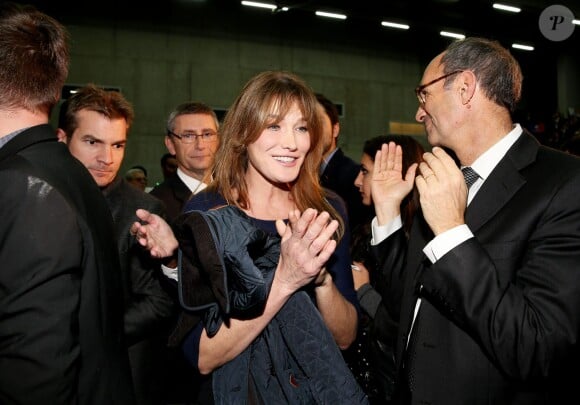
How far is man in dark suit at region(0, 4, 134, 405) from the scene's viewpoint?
127 centimetres

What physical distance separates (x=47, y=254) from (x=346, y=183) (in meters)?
3.27

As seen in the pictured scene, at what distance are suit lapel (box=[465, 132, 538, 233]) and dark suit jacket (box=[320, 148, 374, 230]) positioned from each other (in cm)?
240

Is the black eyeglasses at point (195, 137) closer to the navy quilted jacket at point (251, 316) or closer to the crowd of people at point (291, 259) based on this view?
the crowd of people at point (291, 259)

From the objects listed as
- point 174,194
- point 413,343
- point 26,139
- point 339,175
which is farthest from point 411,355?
point 339,175

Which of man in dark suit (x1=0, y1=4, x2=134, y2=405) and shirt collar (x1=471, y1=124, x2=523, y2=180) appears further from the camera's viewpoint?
shirt collar (x1=471, y1=124, x2=523, y2=180)

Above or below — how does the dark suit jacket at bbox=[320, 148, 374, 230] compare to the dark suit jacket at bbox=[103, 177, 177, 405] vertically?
above

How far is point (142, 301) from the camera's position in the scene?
92.0 inches

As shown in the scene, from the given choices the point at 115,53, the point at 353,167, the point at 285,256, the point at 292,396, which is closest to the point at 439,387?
the point at 292,396

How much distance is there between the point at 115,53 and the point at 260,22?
3315 mm

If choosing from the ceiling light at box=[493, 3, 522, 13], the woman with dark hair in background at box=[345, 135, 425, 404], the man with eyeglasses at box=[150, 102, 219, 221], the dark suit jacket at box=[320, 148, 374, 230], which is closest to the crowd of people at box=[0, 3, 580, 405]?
the woman with dark hair in background at box=[345, 135, 425, 404]

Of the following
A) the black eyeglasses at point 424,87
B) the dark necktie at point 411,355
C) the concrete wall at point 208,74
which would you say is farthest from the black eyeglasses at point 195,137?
the concrete wall at point 208,74

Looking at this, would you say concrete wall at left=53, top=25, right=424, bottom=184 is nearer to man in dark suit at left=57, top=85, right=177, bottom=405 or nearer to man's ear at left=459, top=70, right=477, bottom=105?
man in dark suit at left=57, top=85, right=177, bottom=405

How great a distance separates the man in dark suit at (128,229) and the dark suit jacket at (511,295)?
1.12 meters

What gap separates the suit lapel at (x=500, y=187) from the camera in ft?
5.46
